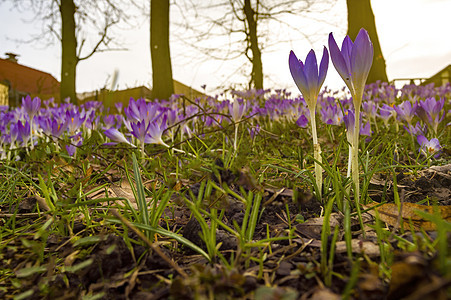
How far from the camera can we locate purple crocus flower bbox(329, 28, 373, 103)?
96 centimetres

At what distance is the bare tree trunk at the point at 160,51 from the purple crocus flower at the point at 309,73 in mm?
8419

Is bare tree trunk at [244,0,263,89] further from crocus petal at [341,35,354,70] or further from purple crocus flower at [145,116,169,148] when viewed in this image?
crocus petal at [341,35,354,70]

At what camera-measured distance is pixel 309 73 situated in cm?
112

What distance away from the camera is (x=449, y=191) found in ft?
5.05

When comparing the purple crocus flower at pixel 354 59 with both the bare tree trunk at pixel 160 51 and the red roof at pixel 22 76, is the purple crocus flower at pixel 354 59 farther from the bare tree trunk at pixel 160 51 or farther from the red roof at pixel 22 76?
the red roof at pixel 22 76

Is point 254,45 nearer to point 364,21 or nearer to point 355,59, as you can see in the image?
point 364,21

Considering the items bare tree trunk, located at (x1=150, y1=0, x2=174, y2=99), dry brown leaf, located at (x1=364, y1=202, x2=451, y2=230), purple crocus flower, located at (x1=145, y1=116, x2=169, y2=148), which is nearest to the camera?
dry brown leaf, located at (x1=364, y1=202, x2=451, y2=230)

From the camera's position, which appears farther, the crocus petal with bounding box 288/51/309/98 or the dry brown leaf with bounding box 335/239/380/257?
the crocus petal with bounding box 288/51/309/98

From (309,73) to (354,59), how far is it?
0.55 feet

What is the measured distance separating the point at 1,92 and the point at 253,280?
1338 cm

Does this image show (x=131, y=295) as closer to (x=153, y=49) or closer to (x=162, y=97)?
(x=162, y=97)

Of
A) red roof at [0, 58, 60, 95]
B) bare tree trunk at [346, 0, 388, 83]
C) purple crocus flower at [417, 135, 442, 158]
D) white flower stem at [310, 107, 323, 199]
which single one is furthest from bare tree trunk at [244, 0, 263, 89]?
red roof at [0, 58, 60, 95]

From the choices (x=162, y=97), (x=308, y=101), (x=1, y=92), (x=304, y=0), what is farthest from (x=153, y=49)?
(x=308, y=101)

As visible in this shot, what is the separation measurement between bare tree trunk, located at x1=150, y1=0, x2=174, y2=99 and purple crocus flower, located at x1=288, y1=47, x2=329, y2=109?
842 centimetres
